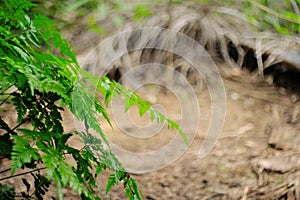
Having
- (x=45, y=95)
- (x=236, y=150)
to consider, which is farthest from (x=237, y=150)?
(x=45, y=95)

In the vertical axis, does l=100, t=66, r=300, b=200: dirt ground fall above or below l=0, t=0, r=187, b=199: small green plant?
above

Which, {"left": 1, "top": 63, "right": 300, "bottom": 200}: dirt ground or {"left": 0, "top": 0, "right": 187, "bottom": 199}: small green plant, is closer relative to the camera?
{"left": 0, "top": 0, "right": 187, "bottom": 199}: small green plant

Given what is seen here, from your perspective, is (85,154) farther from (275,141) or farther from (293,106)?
(293,106)

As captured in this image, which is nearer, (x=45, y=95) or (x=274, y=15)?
(x=45, y=95)

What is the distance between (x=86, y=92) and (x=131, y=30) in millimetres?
2372

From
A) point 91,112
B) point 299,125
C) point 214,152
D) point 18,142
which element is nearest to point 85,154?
point 91,112

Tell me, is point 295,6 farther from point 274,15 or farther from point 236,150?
point 236,150

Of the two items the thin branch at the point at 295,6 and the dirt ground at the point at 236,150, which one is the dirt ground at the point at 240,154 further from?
the thin branch at the point at 295,6

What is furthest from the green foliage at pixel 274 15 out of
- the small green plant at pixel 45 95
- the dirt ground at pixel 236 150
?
the small green plant at pixel 45 95

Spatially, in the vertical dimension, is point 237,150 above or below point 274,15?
below

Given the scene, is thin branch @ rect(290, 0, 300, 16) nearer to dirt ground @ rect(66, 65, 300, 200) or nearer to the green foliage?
the green foliage

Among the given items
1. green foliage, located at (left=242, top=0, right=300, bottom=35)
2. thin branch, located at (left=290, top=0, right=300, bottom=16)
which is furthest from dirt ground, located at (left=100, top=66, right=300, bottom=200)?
thin branch, located at (left=290, top=0, right=300, bottom=16)

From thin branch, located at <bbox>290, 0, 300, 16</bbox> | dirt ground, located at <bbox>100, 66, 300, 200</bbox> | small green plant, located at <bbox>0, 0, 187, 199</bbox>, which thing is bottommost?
small green plant, located at <bbox>0, 0, 187, 199</bbox>

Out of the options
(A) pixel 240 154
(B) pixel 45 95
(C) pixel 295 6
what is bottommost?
(B) pixel 45 95
